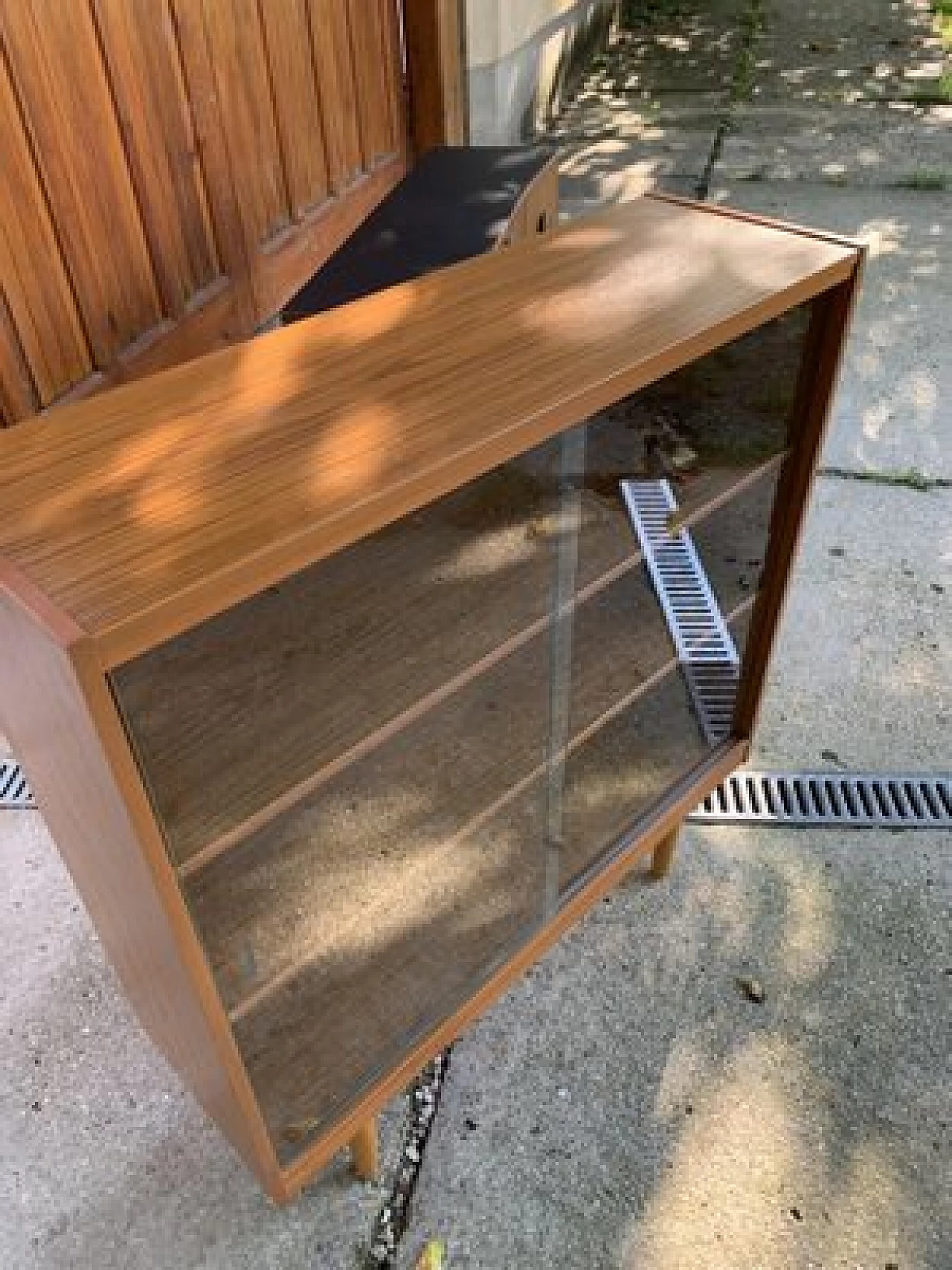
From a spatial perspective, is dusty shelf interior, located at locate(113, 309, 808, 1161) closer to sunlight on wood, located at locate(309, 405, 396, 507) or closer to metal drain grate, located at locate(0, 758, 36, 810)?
sunlight on wood, located at locate(309, 405, 396, 507)

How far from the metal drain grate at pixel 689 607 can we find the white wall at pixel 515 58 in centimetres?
301

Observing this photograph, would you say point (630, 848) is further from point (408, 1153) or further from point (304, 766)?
point (304, 766)

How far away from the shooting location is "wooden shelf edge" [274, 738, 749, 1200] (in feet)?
4.80

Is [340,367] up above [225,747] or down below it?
above

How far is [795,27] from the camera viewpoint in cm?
742

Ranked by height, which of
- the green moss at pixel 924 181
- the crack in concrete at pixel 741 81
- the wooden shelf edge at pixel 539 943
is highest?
the wooden shelf edge at pixel 539 943

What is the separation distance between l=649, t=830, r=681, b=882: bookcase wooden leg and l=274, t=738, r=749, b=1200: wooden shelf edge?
0.17 feet

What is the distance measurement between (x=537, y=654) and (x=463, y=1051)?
2.56 ft

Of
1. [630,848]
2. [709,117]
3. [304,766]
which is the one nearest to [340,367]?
[304,766]

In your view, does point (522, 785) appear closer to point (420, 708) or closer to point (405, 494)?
point (420, 708)

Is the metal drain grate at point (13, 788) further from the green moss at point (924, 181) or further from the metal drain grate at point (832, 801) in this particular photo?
the green moss at point (924, 181)

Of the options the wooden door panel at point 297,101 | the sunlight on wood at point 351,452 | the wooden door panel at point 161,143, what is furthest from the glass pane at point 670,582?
the wooden door panel at point 297,101

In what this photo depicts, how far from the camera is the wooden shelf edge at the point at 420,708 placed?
1179mm

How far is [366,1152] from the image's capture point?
1626mm
